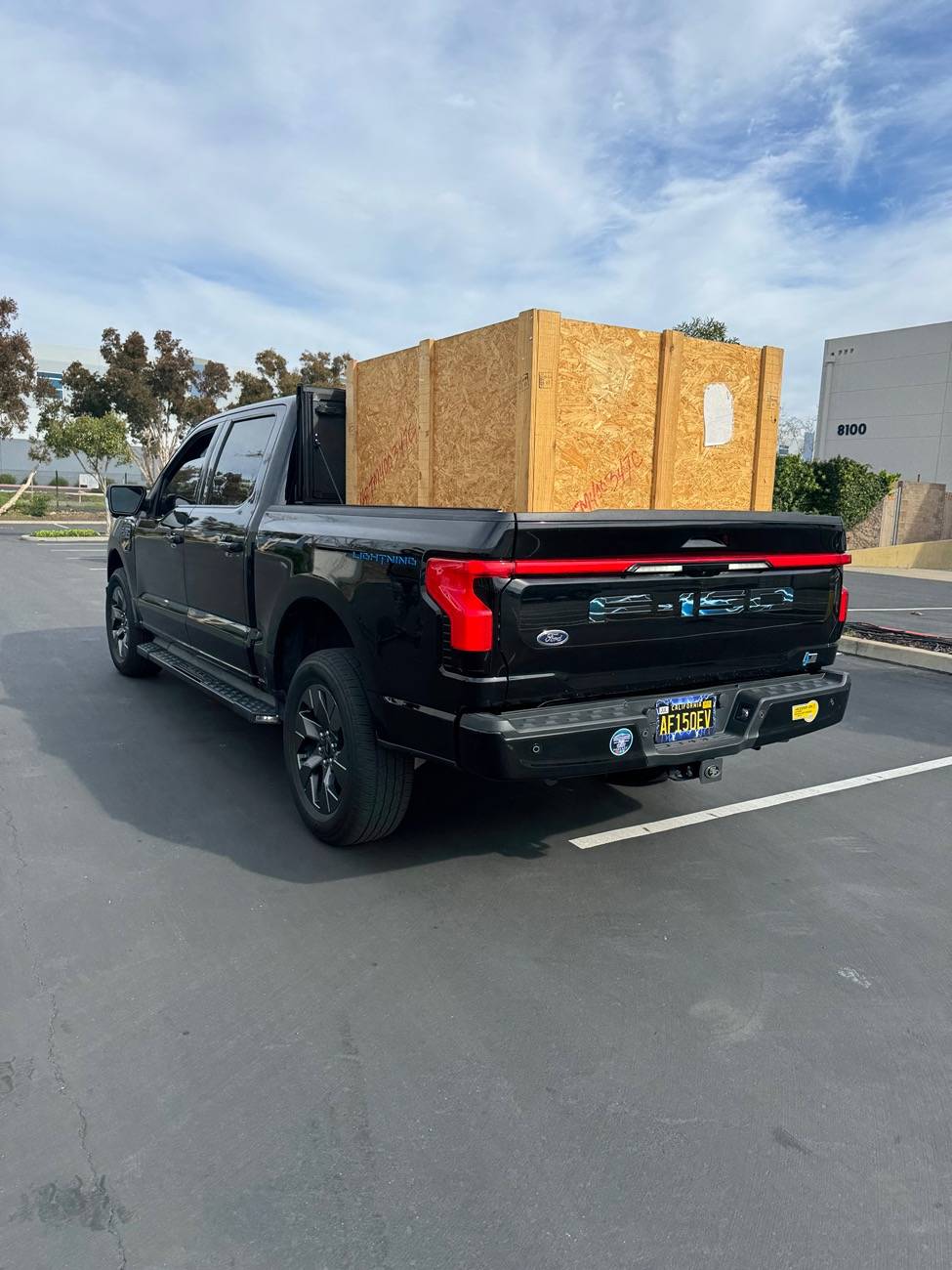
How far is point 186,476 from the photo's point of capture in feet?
20.6

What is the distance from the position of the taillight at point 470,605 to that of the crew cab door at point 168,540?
332cm

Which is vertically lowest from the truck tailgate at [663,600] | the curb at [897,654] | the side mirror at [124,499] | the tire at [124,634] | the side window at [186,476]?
the curb at [897,654]

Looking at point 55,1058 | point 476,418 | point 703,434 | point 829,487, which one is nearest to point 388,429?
point 476,418

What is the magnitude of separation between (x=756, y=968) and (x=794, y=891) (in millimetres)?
720

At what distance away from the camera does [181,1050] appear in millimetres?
2656

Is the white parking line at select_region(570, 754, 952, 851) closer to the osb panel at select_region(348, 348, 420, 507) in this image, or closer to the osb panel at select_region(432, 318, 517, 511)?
the osb panel at select_region(432, 318, 517, 511)

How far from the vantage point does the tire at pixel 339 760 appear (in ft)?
12.5

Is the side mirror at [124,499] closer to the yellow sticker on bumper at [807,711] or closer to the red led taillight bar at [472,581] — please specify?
the red led taillight bar at [472,581]

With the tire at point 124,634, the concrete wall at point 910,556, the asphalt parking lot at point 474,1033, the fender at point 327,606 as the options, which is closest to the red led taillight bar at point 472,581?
the fender at point 327,606

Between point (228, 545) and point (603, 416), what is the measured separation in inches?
90.4

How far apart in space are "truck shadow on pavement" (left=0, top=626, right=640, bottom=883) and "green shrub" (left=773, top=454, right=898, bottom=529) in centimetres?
2349

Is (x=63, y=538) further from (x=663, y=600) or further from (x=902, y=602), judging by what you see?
(x=663, y=600)

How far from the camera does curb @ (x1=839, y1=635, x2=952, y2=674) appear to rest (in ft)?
28.6

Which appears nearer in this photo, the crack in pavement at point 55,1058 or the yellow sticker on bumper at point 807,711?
the crack in pavement at point 55,1058
